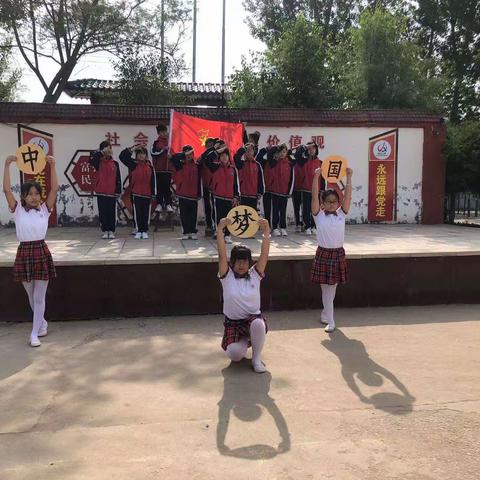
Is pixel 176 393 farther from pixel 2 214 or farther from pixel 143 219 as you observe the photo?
pixel 2 214

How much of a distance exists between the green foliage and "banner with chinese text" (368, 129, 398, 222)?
120 centimetres

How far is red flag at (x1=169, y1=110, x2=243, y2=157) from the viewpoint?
984 centimetres

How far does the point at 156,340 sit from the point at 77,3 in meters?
12.3

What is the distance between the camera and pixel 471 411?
3.50 m

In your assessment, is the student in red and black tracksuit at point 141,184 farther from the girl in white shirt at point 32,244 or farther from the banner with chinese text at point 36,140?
the girl in white shirt at point 32,244

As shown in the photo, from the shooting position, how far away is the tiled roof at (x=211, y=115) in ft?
33.8

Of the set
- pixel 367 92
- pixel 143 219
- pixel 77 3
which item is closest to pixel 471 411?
pixel 143 219

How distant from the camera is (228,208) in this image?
8.27 meters

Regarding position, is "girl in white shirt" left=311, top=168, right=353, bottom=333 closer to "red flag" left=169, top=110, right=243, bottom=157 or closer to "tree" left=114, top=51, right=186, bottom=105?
"red flag" left=169, top=110, right=243, bottom=157

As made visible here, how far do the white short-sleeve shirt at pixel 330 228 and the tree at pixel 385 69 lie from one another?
30.9 ft

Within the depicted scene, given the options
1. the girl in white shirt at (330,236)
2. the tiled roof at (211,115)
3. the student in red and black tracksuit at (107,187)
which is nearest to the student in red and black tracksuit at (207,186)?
the student in red and black tracksuit at (107,187)

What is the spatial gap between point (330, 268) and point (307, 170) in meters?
4.23

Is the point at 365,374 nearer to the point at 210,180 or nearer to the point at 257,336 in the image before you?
the point at 257,336

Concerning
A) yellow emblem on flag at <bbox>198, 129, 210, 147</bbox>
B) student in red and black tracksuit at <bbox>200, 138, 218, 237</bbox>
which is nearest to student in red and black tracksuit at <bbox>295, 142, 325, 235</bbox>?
student in red and black tracksuit at <bbox>200, 138, 218, 237</bbox>
